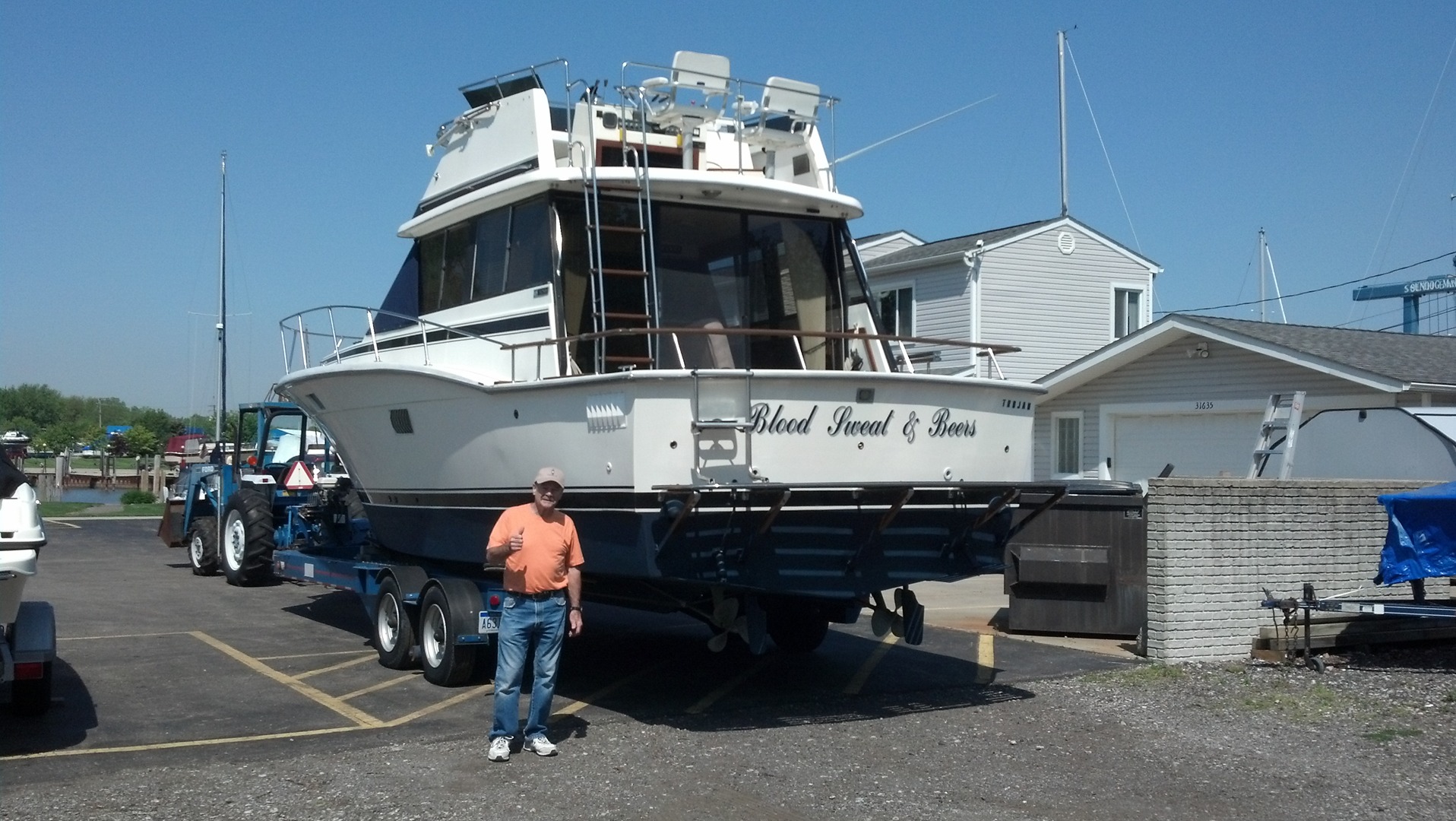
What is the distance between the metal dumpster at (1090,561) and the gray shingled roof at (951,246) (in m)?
13.5

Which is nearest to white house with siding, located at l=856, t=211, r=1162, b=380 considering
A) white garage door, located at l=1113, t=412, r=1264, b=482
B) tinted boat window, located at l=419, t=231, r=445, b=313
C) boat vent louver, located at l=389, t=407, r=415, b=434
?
white garage door, located at l=1113, t=412, r=1264, b=482

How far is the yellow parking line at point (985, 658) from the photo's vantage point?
9875 mm

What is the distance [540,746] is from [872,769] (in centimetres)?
177

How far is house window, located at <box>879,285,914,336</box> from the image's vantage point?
25.8m

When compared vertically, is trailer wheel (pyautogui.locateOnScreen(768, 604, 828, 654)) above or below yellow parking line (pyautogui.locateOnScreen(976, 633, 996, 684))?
above

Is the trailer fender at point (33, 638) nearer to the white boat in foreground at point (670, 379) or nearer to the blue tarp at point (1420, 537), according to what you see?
the white boat in foreground at point (670, 379)

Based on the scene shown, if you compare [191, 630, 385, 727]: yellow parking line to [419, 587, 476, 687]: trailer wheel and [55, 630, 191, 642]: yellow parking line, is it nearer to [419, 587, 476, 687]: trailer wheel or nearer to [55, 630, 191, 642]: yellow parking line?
[55, 630, 191, 642]: yellow parking line

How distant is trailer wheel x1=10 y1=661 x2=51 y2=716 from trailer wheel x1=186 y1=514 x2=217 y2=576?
9.00m

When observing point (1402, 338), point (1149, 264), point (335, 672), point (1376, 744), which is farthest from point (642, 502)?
point (1149, 264)

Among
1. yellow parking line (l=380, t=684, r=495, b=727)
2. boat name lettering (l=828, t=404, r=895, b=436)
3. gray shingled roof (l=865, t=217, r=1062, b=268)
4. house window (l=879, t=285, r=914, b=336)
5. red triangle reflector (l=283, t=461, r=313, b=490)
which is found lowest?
yellow parking line (l=380, t=684, r=495, b=727)

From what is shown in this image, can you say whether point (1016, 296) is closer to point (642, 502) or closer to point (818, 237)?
point (818, 237)

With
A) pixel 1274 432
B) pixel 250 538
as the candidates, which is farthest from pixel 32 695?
pixel 1274 432

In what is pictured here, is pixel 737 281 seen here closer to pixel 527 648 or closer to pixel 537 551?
pixel 537 551

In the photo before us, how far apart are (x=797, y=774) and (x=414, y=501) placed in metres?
4.19
